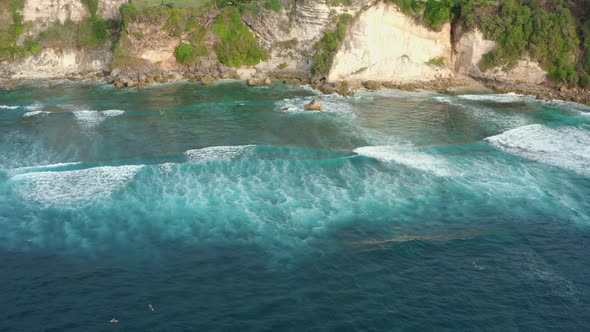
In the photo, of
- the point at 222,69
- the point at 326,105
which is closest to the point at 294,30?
the point at 222,69

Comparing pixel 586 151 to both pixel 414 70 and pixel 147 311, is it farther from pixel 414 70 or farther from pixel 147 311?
pixel 147 311

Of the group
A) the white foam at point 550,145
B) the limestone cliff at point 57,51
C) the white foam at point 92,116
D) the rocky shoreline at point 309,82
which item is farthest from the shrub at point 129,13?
the white foam at point 550,145

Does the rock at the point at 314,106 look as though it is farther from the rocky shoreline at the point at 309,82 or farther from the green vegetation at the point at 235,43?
the green vegetation at the point at 235,43

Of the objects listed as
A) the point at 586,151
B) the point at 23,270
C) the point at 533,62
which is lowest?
the point at 23,270

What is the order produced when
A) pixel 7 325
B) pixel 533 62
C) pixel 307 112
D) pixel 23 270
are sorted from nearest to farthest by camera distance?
pixel 7 325 < pixel 23 270 < pixel 307 112 < pixel 533 62

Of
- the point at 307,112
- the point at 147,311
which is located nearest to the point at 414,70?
the point at 307,112

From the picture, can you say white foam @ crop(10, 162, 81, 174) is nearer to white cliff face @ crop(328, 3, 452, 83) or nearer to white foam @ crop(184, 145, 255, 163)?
white foam @ crop(184, 145, 255, 163)

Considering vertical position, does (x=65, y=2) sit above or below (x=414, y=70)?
above

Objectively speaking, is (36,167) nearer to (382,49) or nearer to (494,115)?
(382,49)
